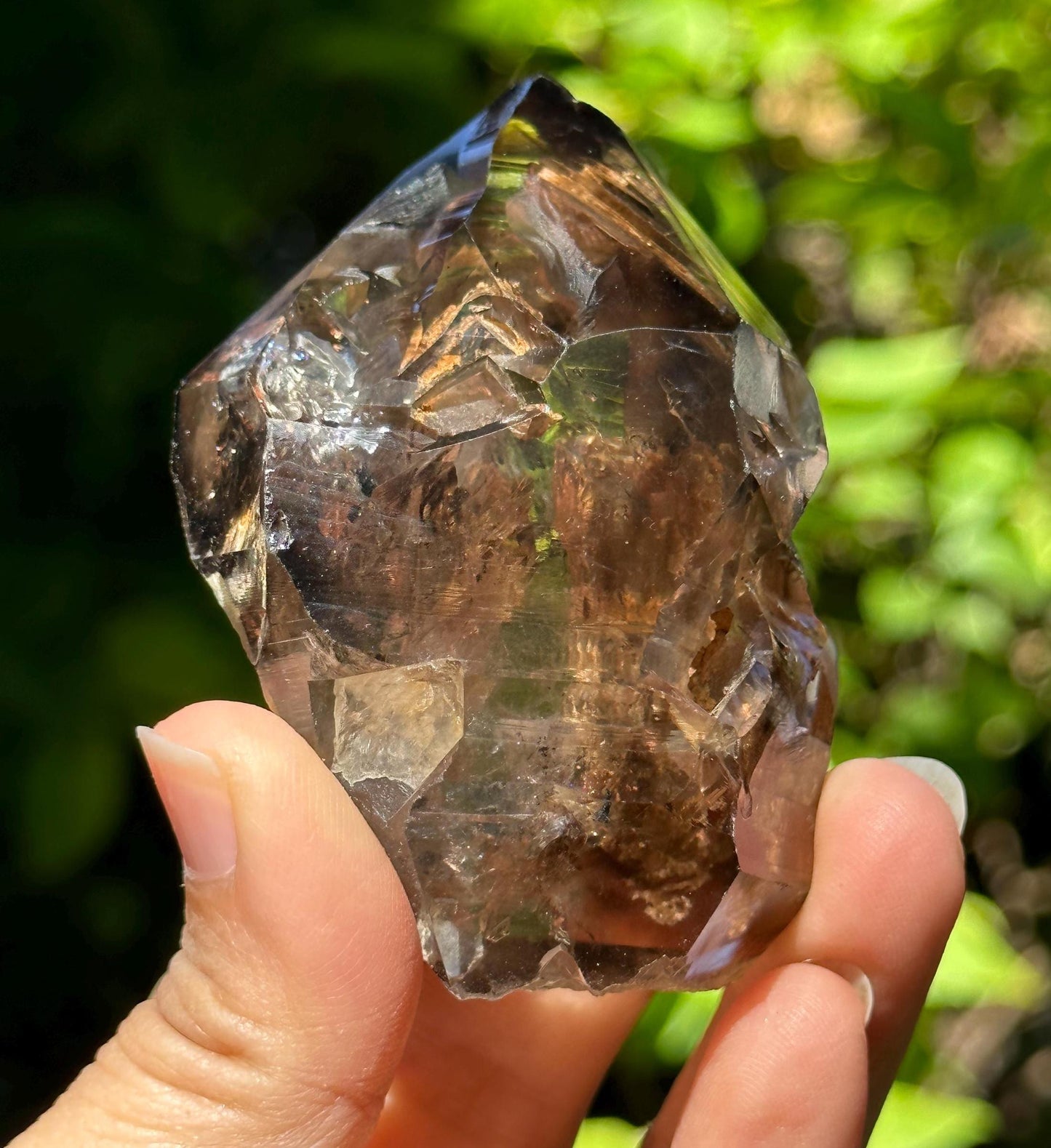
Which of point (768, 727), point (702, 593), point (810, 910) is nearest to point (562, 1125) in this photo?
point (810, 910)

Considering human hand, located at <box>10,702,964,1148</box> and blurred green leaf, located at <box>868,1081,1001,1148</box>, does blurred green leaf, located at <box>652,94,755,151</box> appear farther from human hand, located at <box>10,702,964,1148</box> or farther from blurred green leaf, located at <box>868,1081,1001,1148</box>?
blurred green leaf, located at <box>868,1081,1001,1148</box>

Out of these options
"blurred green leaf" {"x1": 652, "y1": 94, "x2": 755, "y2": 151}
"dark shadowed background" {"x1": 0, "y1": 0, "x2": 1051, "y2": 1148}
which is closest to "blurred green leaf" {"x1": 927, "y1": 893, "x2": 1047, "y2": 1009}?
"dark shadowed background" {"x1": 0, "y1": 0, "x2": 1051, "y2": 1148}

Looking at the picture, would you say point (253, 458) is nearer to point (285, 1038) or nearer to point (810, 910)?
point (285, 1038)

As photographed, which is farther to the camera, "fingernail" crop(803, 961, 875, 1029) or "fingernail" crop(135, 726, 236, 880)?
"fingernail" crop(803, 961, 875, 1029)

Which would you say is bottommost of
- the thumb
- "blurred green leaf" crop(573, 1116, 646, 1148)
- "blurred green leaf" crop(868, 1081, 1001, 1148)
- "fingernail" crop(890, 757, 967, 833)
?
"blurred green leaf" crop(573, 1116, 646, 1148)

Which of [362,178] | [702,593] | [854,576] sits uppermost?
[362,178]

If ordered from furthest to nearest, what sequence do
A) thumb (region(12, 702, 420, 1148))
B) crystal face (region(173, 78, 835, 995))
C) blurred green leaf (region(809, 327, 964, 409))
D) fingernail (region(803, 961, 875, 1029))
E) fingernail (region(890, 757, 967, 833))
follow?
1. blurred green leaf (region(809, 327, 964, 409))
2. fingernail (region(890, 757, 967, 833))
3. fingernail (region(803, 961, 875, 1029))
4. crystal face (region(173, 78, 835, 995))
5. thumb (region(12, 702, 420, 1148))

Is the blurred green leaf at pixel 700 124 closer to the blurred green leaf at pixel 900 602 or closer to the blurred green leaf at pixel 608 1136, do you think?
the blurred green leaf at pixel 900 602
